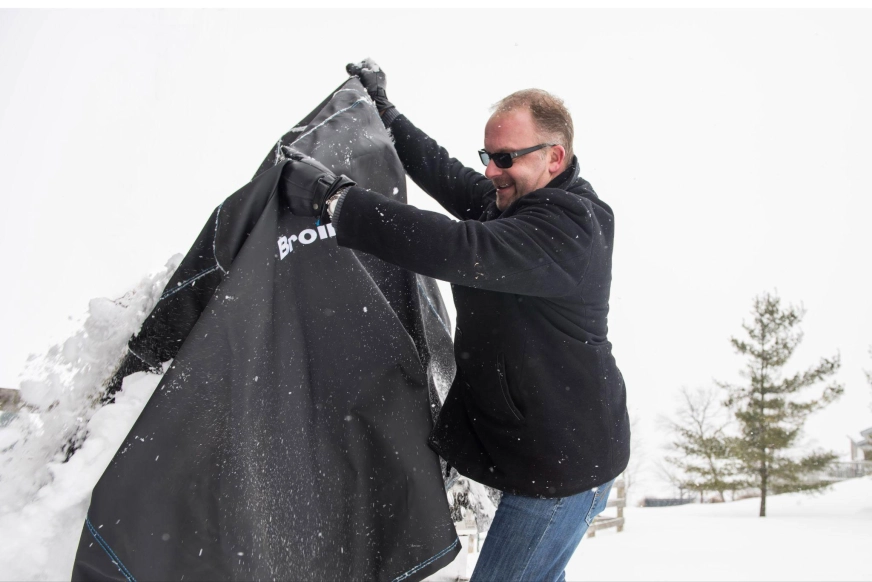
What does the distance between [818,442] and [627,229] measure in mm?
59626

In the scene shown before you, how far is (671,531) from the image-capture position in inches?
486

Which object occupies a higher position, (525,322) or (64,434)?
(525,322)

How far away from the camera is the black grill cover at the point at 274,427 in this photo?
1.36m

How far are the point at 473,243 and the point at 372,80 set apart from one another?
1.34 metres

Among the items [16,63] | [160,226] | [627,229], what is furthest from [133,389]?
[627,229]

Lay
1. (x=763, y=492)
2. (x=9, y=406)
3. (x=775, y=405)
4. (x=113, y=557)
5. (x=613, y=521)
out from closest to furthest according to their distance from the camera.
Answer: (x=113, y=557), (x=9, y=406), (x=613, y=521), (x=763, y=492), (x=775, y=405)

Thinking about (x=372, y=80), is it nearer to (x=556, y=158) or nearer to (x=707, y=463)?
(x=556, y=158)

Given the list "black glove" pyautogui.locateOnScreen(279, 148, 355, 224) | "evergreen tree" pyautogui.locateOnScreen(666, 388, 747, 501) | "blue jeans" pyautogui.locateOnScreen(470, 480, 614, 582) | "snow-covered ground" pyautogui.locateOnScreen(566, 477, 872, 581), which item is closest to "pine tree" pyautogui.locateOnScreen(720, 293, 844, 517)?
"evergreen tree" pyautogui.locateOnScreen(666, 388, 747, 501)

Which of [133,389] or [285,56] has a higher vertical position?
[285,56]

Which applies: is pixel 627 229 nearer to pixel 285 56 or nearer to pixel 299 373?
pixel 285 56

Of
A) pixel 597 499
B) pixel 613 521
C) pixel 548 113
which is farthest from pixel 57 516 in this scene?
pixel 613 521

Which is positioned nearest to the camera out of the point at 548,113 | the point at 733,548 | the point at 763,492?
the point at 548,113

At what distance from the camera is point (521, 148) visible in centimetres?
173

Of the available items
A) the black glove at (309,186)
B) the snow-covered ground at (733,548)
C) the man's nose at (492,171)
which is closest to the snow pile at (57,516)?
the black glove at (309,186)
